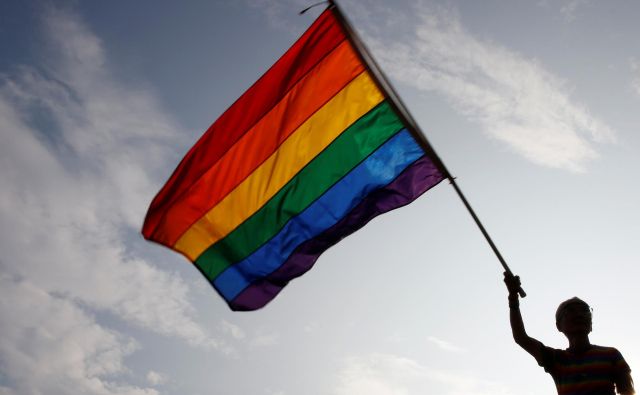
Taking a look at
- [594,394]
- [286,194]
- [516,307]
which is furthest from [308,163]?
[594,394]

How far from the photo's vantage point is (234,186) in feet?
19.7

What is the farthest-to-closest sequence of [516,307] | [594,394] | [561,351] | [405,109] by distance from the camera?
1. [405,109]
2. [516,307]
3. [561,351]
4. [594,394]

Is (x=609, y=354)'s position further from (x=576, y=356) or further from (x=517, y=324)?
(x=517, y=324)

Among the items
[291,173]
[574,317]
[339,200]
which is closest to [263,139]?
[291,173]

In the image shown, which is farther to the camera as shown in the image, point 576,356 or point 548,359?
point 548,359

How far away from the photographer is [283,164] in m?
5.85

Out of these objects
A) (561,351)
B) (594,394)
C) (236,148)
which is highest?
(236,148)

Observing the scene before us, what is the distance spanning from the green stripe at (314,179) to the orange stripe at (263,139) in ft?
1.54

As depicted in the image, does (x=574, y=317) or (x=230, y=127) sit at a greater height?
(x=230, y=127)

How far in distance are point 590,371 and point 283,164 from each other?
3647 mm

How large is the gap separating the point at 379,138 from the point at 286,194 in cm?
123

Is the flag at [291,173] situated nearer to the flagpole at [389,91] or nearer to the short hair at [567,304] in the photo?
the flagpole at [389,91]

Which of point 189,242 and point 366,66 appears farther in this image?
point 189,242

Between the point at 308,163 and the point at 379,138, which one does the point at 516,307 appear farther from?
the point at 308,163
